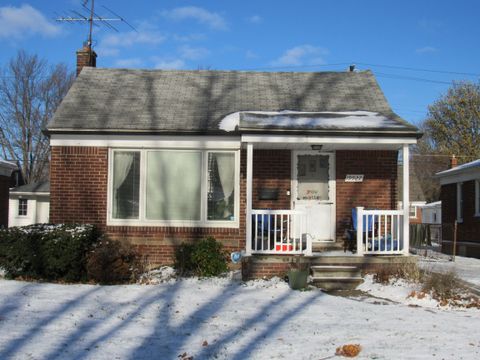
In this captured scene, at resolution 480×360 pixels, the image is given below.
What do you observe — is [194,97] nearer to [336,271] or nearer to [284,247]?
[284,247]

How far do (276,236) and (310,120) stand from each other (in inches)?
96.5

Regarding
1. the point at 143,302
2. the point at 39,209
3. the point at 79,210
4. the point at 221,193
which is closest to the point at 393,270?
the point at 221,193

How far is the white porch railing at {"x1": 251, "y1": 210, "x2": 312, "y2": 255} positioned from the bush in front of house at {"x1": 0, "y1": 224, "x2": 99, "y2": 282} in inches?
128

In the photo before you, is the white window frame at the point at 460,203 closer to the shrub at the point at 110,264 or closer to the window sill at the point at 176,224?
the window sill at the point at 176,224

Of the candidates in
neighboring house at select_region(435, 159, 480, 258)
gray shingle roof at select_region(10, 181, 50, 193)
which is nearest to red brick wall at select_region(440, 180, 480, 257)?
neighboring house at select_region(435, 159, 480, 258)

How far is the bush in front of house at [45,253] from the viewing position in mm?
9477

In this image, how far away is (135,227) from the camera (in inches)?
442

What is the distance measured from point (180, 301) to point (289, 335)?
2283 mm

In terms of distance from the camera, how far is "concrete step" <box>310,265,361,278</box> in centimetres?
935

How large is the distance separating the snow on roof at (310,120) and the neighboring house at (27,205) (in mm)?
22577

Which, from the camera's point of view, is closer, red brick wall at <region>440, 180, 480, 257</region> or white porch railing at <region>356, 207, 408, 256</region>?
white porch railing at <region>356, 207, 408, 256</region>

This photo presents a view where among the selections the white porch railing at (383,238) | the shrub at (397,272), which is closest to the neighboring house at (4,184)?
the white porch railing at (383,238)

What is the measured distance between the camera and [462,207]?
59.5ft

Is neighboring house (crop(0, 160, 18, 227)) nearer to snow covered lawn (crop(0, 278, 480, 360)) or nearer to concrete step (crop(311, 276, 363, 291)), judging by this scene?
snow covered lawn (crop(0, 278, 480, 360))
